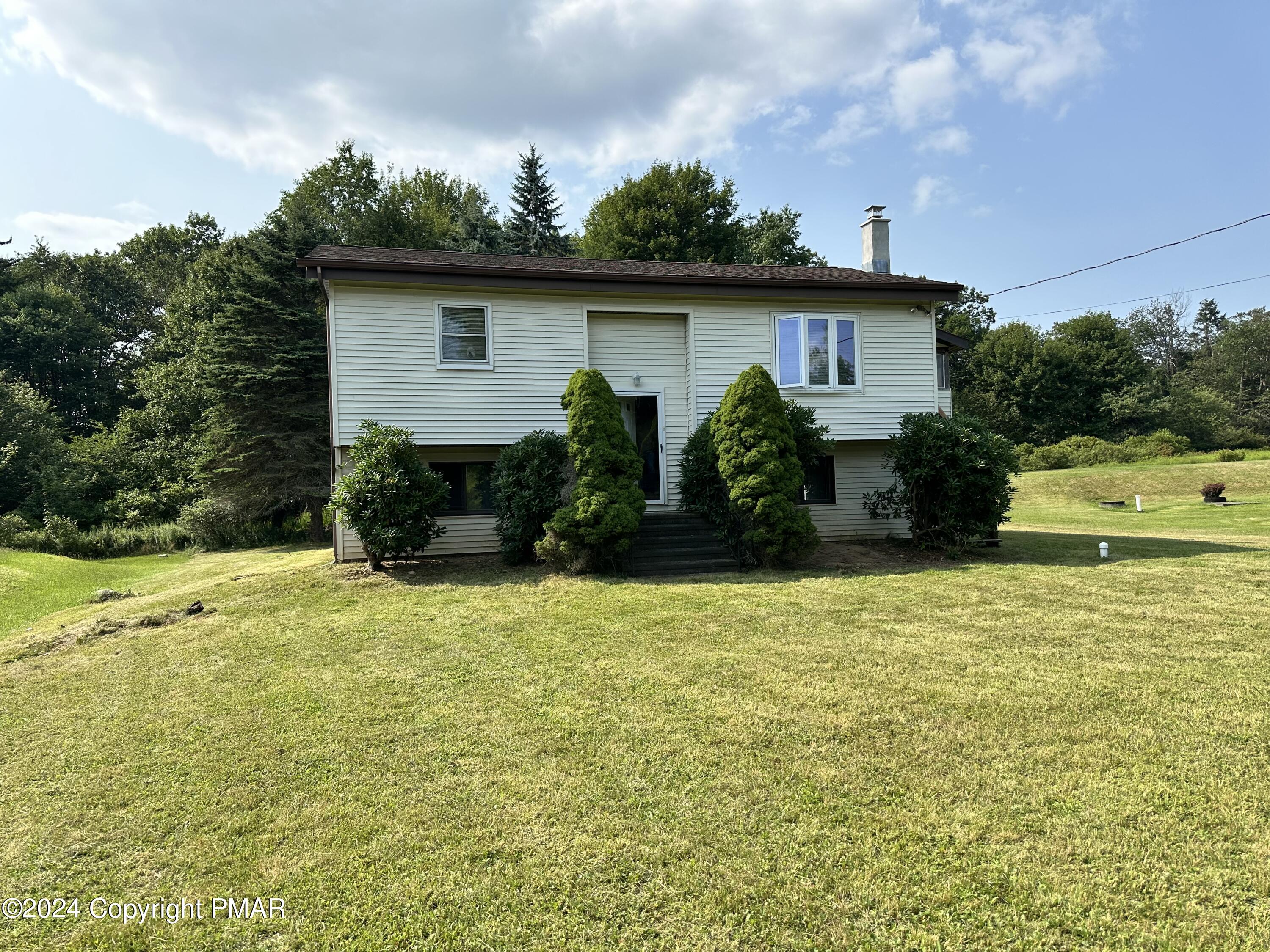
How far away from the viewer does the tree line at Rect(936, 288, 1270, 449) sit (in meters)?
40.8

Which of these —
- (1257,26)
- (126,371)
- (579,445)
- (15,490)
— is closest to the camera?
(579,445)

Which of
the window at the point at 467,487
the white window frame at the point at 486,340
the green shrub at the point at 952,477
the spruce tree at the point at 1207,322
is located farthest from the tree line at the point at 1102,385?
the window at the point at 467,487

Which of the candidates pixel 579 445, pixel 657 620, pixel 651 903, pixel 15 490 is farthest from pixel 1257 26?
pixel 15 490

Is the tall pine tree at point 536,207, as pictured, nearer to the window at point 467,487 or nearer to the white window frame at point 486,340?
the white window frame at point 486,340

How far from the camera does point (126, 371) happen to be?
35.0 metres

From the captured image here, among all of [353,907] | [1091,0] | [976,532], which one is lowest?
[353,907]

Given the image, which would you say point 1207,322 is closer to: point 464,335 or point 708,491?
point 708,491

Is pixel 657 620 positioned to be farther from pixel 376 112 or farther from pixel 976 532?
pixel 376 112

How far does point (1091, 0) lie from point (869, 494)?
435 inches

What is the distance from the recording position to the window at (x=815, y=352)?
12.6m

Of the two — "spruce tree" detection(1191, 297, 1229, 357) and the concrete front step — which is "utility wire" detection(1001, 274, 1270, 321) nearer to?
"spruce tree" detection(1191, 297, 1229, 357)

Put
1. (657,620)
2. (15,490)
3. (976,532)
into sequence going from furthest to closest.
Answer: (15,490), (976,532), (657,620)

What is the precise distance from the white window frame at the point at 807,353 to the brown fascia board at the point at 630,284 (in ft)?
1.17

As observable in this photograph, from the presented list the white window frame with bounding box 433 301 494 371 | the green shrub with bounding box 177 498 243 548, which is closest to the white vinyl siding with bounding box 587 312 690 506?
the white window frame with bounding box 433 301 494 371
